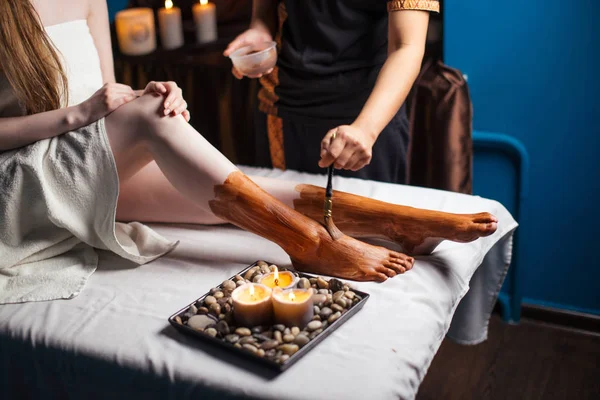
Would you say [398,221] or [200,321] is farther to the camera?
[398,221]

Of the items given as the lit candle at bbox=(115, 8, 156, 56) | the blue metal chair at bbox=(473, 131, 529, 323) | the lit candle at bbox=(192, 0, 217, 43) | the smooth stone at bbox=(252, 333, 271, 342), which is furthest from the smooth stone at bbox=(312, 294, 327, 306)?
the lit candle at bbox=(115, 8, 156, 56)

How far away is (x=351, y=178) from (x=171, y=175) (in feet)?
1.79

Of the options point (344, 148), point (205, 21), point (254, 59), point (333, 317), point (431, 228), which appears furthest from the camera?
point (205, 21)

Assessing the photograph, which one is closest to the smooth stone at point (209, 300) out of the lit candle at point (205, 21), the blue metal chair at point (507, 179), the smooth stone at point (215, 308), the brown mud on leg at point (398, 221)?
the smooth stone at point (215, 308)

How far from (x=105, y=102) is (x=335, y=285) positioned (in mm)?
593

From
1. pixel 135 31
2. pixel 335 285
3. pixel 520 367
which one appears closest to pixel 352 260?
pixel 335 285

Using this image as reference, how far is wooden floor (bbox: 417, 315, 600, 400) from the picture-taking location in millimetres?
1773

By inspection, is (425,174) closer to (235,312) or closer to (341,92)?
(341,92)

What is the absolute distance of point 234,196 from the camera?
1249 millimetres

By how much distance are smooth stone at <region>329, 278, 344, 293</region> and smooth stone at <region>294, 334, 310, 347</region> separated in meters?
0.17

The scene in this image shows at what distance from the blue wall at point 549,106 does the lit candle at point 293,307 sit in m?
1.18

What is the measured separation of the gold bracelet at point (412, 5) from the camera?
4.40ft

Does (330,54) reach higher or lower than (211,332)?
higher

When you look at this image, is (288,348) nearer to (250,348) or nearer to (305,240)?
(250,348)
